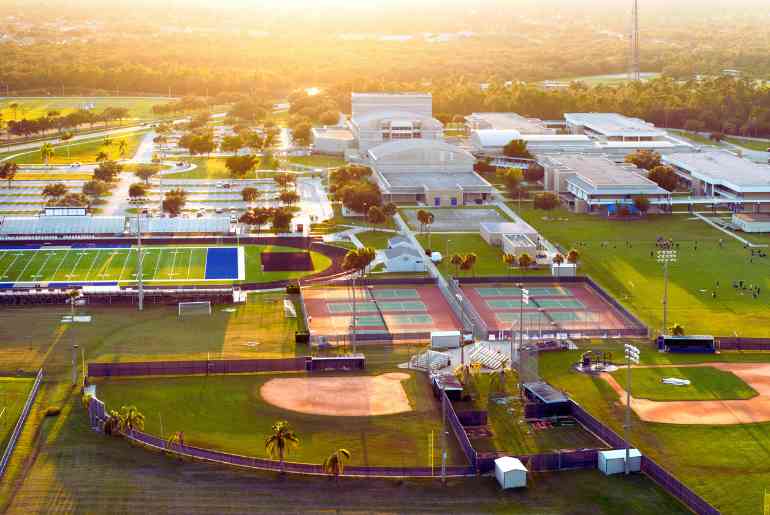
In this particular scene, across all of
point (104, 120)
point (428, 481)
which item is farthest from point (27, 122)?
point (428, 481)

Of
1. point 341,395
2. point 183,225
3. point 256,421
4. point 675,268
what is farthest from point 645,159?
point 256,421

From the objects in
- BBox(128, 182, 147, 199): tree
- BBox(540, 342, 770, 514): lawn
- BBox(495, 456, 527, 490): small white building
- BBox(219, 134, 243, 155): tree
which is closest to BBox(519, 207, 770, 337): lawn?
BBox(540, 342, 770, 514): lawn

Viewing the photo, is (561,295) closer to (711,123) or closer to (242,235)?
(242,235)

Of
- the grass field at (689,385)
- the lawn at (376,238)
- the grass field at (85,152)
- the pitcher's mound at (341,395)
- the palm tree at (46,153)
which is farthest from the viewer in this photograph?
the grass field at (85,152)

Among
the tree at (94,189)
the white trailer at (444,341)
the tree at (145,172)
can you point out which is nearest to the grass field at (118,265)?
the white trailer at (444,341)

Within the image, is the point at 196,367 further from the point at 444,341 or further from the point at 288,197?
the point at 288,197

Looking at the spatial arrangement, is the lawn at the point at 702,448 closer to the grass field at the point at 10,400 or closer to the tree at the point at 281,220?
the grass field at the point at 10,400
